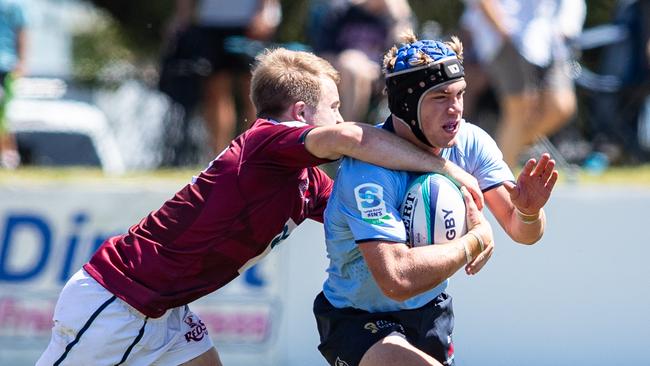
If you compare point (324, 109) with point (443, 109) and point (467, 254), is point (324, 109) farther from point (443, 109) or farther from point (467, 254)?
point (467, 254)

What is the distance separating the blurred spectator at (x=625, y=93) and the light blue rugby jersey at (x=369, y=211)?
571 centimetres

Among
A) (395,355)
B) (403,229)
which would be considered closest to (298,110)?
(403,229)

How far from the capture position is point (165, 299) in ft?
14.5

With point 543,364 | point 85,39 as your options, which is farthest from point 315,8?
point 85,39

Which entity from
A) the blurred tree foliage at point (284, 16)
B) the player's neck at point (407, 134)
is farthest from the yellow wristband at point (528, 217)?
the blurred tree foliage at point (284, 16)

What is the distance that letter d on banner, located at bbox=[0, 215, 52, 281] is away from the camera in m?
6.92

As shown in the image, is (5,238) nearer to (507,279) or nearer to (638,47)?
(507,279)

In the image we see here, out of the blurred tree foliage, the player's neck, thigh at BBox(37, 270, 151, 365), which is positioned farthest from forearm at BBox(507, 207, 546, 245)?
the blurred tree foliage

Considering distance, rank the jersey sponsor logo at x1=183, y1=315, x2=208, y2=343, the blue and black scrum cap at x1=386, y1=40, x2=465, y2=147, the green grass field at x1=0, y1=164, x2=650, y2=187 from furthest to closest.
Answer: the green grass field at x1=0, y1=164, x2=650, y2=187 → the jersey sponsor logo at x1=183, y1=315, x2=208, y2=343 → the blue and black scrum cap at x1=386, y1=40, x2=465, y2=147

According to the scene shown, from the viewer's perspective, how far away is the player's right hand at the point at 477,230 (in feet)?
13.2

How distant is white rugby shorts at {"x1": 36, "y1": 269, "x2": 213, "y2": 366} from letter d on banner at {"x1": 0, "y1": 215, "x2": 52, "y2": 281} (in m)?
2.47

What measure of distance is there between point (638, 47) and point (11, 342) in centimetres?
550

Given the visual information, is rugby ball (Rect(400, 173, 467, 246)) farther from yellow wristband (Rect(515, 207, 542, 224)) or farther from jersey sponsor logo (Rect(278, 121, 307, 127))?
jersey sponsor logo (Rect(278, 121, 307, 127))

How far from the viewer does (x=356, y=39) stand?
8273 millimetres
